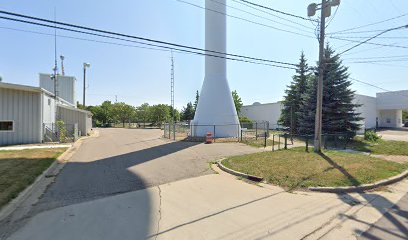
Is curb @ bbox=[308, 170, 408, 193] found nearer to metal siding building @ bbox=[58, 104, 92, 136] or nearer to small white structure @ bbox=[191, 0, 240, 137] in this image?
small white structure @ bbox=[191, 0, 240, 137]

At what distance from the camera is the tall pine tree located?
21.3m

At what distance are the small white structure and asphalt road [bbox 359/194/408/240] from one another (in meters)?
18.2

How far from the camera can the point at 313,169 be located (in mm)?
8953

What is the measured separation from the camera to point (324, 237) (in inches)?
167

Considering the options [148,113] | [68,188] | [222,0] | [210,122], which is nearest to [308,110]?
[210,122]

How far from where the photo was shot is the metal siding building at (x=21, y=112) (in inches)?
642

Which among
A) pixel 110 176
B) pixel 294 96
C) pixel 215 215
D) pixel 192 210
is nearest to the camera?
pixel 215 215

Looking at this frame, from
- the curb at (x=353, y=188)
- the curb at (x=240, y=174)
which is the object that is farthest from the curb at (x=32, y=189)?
the curb at (x=353, y=188)

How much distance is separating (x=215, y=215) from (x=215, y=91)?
19.2 m

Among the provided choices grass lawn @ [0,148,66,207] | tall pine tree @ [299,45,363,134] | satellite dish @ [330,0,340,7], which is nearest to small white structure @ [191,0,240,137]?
tall pine tree @ [299,45,363,134]

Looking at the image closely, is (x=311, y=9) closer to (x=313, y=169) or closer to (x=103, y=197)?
(x=313, y=169)

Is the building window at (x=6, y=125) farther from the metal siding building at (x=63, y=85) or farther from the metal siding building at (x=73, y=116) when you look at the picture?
the metal siding building at (x=63, y=85)

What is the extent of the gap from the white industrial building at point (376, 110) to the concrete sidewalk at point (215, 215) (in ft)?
126

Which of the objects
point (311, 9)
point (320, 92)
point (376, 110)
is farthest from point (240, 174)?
point (376, 110)
